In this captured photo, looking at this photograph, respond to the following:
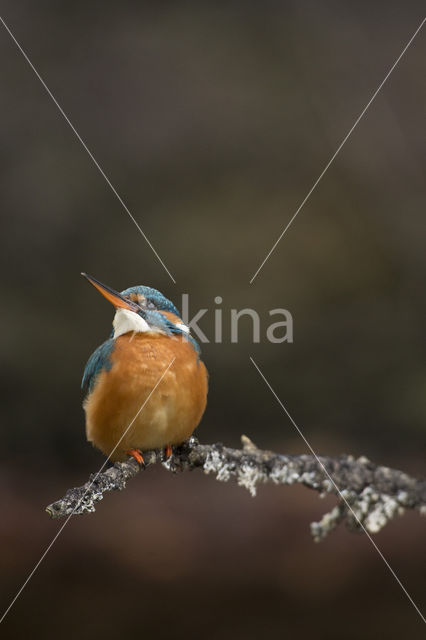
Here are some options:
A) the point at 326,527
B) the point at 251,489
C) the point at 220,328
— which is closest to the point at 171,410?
the point at 251,489

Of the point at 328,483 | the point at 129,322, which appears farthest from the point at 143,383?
the point at 328,483

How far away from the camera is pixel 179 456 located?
64.9 inches

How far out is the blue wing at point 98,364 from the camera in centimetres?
169

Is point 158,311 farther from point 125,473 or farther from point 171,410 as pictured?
point 125,473

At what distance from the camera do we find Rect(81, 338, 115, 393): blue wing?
169cm

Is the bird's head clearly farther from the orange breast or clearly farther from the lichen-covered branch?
the lichen-covered branch

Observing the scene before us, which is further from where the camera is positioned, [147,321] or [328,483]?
[147,321]

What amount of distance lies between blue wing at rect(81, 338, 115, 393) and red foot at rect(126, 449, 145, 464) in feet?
0.65

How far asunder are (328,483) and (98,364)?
29.2 inches

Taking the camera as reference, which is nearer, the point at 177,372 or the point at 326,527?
the point at 326,527

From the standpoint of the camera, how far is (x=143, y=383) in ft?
5.29

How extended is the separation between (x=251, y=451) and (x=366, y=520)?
0.92ft

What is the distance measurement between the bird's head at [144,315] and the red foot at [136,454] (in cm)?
30

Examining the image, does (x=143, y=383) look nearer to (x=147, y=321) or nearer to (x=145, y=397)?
(x=145, y=397)
